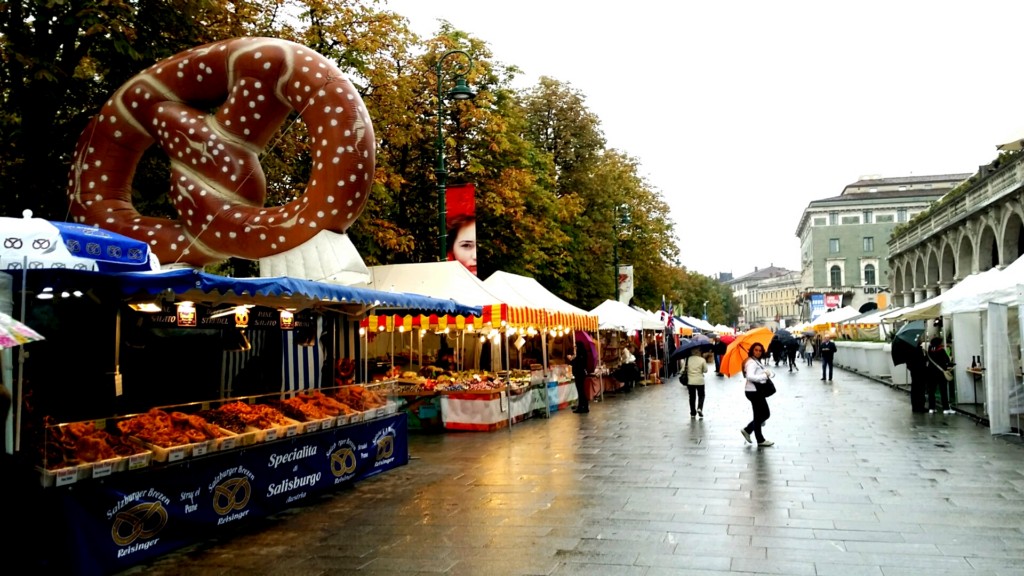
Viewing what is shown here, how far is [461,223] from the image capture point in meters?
16.7

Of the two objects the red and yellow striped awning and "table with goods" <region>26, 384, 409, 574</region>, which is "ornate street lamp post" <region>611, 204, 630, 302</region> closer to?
the red and yellow striped awning

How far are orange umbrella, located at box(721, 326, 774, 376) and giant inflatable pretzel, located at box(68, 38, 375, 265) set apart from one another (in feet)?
Answer: 23.6

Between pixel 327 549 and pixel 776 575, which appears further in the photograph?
pixel 327 549


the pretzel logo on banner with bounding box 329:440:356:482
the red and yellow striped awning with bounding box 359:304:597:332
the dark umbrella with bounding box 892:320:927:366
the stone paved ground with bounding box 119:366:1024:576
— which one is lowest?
the stone paved ground with bounding box 119:366:1024:576

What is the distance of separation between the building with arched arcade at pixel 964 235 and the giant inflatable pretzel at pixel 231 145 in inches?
1132

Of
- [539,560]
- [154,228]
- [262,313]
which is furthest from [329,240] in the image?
[539,560]

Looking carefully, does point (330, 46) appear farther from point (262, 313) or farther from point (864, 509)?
point (864, 509)

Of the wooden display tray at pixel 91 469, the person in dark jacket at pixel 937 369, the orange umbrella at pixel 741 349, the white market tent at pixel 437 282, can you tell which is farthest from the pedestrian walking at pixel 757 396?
the wooden display tray at pixel 91 469

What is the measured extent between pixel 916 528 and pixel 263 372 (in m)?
10.2

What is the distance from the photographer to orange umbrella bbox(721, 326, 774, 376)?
41.2ft

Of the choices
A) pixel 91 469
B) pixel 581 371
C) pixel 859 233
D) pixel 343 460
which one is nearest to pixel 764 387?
pixel 343 460

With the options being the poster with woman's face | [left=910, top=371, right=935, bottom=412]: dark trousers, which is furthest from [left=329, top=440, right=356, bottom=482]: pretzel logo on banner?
[left=910, top=371, right=935, bottom=412]: dark trousers

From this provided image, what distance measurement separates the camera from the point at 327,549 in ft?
21.4

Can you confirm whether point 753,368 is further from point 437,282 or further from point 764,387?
point 437,282
